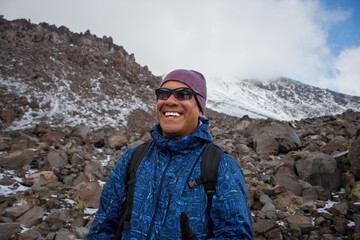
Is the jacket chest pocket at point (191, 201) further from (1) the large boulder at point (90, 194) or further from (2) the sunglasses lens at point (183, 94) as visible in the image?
(1) the large boulder at point (90, 194)

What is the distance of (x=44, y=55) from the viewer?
26891 mm

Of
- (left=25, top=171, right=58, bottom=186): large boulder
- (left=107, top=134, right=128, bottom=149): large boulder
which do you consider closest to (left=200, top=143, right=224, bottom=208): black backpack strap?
(left=25, top=171, right=58, bottom=186): large boulder

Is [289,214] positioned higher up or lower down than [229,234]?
lower down

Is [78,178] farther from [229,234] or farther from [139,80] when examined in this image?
[139,80]

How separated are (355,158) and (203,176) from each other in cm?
468

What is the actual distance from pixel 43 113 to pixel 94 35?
108 ft

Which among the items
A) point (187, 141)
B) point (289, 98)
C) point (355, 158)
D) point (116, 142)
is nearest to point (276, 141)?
point (355, 158)

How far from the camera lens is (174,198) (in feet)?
5.01

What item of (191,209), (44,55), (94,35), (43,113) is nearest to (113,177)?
(191,209)

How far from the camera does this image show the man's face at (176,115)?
179cm

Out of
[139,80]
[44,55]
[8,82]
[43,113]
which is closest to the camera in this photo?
[43,113]

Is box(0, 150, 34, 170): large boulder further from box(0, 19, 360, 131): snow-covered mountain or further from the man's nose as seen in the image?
box(0, 19, 360, 131): snow-covered mountain

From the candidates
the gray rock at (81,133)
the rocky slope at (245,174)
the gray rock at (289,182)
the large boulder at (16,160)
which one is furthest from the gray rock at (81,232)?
the gray rock at (81,133)

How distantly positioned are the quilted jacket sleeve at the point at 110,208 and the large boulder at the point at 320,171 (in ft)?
16.3
